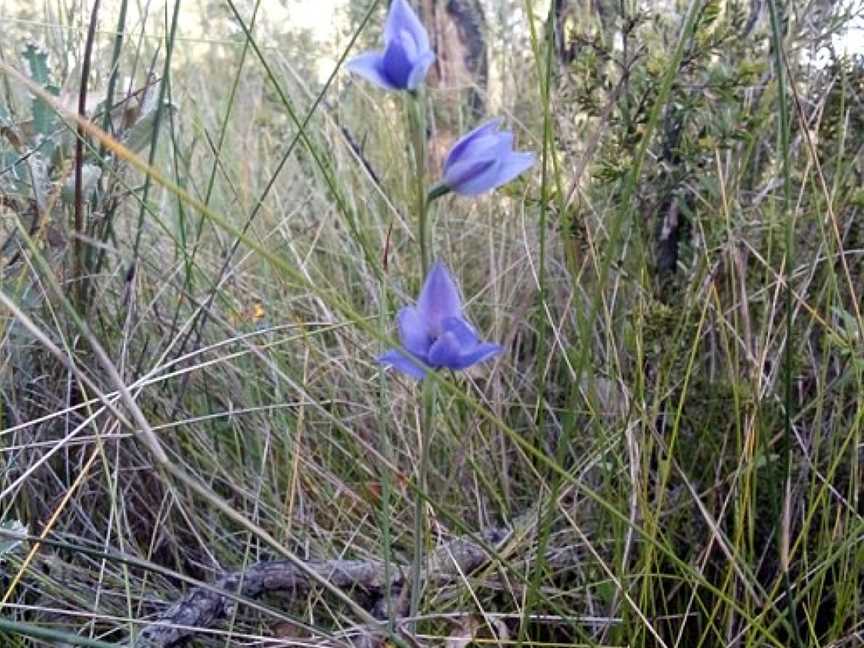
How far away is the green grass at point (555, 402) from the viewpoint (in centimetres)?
95

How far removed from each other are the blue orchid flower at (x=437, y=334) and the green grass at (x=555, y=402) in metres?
0.16

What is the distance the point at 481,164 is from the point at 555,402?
670 mm

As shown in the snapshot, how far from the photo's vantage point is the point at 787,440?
827 mm

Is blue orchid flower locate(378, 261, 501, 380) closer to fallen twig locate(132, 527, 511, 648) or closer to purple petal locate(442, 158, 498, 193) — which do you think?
purple petal locate(442, 158, 498, 193)

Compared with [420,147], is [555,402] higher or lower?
lower

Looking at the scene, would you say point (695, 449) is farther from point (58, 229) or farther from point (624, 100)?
point (58, 229)

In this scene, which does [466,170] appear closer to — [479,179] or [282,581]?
[479,179]

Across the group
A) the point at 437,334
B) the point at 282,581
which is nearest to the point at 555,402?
the point at 282,581

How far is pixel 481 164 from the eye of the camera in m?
0.65

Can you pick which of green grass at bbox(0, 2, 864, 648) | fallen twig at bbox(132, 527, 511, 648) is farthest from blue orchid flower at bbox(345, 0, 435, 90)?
fallen twig at bbox(132, 527, 511, 648)

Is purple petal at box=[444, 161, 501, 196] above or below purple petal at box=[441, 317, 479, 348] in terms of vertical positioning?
above

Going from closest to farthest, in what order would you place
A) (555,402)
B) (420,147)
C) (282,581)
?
(420,147)
(282,581)
(555,402)

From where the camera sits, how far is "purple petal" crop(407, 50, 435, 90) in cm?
63

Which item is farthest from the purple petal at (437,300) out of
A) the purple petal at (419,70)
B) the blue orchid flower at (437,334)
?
the purple petal at (419,70)
